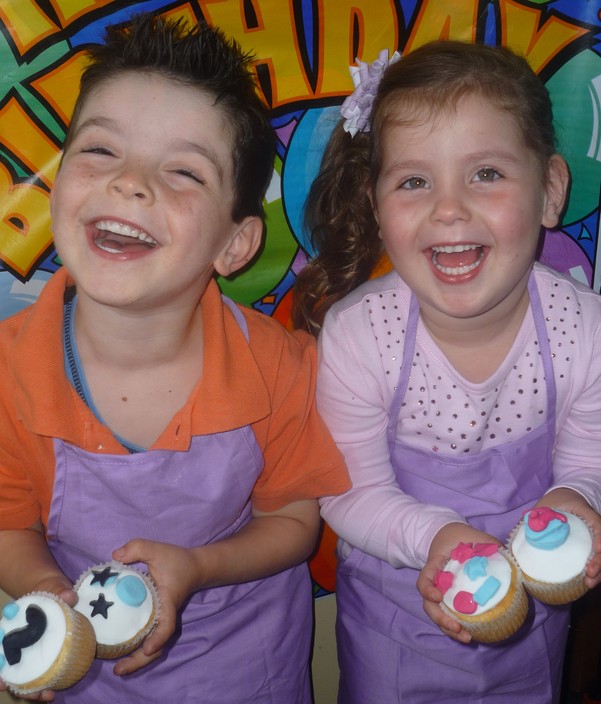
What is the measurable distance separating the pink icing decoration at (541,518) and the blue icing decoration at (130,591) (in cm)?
45

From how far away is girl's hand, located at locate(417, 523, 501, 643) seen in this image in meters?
0.92

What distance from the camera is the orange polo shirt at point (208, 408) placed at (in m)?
1.02

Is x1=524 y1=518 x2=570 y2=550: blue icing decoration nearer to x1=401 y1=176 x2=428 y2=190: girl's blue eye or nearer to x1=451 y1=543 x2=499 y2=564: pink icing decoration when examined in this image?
x1=451 y1=543 x2=499 y2=564: pink icing decoration

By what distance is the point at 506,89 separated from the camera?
1.05m

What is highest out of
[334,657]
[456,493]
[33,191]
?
[33,191]

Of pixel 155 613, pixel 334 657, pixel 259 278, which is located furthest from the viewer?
pixel 334 657

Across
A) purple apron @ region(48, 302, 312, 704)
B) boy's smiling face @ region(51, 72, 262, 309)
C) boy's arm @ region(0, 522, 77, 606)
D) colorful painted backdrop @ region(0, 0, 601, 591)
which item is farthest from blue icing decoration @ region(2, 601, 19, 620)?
colorful painted backdrop @ region(0, 0, 601, 591)

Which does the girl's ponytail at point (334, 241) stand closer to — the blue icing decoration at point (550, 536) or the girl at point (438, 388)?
the girl at point (438, 388)

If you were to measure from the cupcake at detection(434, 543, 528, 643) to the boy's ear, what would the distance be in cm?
50

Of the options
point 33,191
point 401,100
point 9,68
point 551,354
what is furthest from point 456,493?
point 9,68

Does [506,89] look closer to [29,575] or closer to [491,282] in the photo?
[491,282]

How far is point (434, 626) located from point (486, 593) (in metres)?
0.33

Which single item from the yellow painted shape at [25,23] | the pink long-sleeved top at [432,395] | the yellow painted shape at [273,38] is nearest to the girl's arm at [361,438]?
the pink long-sleeved top at [432,395]

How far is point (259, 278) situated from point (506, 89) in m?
0.47
